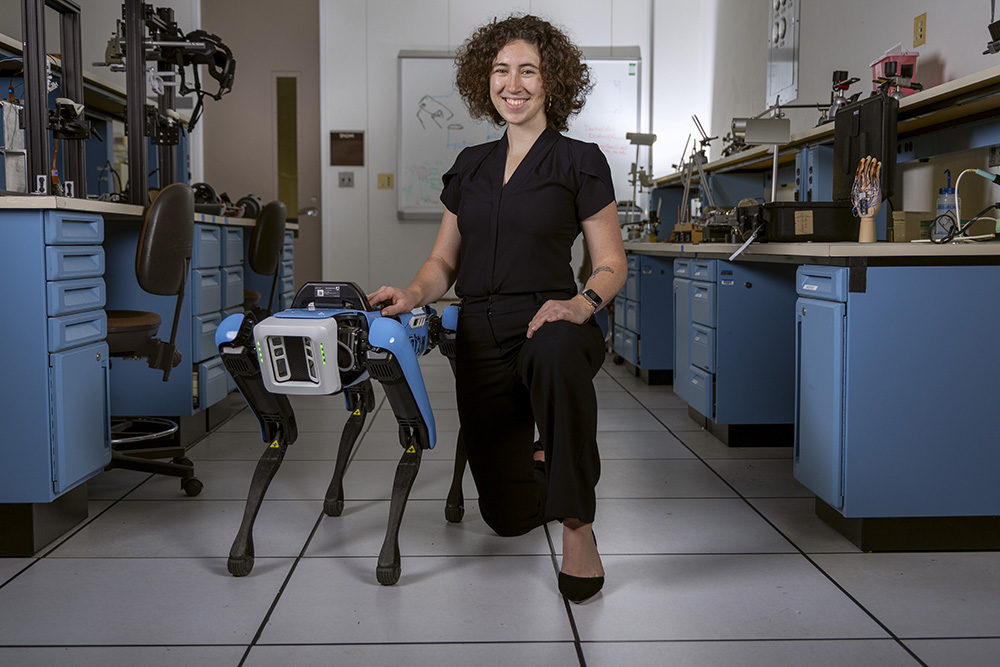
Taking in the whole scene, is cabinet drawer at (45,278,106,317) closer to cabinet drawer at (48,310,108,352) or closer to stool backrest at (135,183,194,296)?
cabinet drawer at (48,310,108,352)

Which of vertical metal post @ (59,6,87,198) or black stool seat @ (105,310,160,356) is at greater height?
vertical metal post @ (59,6,87,198)

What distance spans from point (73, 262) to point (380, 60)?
4.72m

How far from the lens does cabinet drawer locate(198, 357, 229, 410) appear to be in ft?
10.9

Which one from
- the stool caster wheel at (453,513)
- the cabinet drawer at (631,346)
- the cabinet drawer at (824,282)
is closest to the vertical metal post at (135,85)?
the stool caster wheel at (453,513)

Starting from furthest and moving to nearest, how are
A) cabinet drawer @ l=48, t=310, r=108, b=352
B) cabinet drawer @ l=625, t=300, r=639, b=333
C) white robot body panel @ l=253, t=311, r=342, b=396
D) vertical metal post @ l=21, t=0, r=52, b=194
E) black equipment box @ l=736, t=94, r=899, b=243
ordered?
cabinet drawer @ l=625, t=300, r=639, b=333
black equipment box @ l=736, t=94, r=899, b=243
vertical metal post @ l=21, t=0, r=52, b=194
cabinet drawer @ l=48, t=310, r=108, b=352
white robot body panel @ l=253, t=311, r=342, b=396

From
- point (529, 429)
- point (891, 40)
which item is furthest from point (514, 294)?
point (891, 40)

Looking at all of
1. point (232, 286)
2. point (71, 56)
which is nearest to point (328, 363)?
point (71, 56)

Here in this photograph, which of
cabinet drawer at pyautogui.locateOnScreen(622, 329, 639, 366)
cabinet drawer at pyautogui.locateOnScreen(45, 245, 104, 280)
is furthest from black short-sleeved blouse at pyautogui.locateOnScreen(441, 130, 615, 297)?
cabinet drawer at pyautogui.locateOnScreen(622, 329, 639, 366)

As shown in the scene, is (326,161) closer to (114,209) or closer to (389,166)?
(389,166)

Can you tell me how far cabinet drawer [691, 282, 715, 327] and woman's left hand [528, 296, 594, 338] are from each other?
5.10 ft

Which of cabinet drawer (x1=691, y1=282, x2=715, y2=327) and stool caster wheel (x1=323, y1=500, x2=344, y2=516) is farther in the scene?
cabinet drawer (x1=691, y1=282, x2=715, y2=327)

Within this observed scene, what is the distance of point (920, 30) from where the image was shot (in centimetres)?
337

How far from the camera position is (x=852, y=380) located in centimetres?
204

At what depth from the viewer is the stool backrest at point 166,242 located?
256 cm
